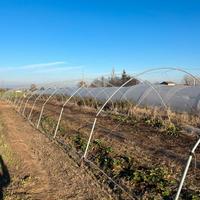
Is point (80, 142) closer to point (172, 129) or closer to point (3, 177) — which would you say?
point (3, 177)

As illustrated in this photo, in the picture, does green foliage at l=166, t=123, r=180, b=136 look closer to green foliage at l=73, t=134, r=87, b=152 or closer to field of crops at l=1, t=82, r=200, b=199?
field of crops at l=1, t=82, r=200, b=199

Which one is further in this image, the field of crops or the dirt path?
the field of crops

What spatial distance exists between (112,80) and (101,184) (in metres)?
38.9

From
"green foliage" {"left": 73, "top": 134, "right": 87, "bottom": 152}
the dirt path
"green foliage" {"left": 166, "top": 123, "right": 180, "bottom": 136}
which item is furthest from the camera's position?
"green foliage" {"left": 166, "top": 123, "right": 180, "bottom": 136}

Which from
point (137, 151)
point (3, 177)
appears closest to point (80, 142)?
point (137, 151)

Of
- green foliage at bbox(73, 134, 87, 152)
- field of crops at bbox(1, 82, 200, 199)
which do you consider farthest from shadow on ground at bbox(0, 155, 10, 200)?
green foliage at bbox(73, 134, 87, 152)

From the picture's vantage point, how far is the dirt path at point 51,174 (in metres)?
5.82

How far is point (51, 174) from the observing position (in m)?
6.93

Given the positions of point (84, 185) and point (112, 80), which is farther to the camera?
point (112, 80)

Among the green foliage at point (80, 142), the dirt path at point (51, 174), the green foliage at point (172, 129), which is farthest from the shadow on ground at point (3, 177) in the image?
the green foliage at point (172, 129)

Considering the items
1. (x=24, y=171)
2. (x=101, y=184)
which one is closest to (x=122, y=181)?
(x=101, y=184)

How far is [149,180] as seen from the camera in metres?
6.29

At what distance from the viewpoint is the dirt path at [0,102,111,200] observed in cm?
582

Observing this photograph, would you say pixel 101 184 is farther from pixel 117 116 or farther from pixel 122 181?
pixel 117 116
